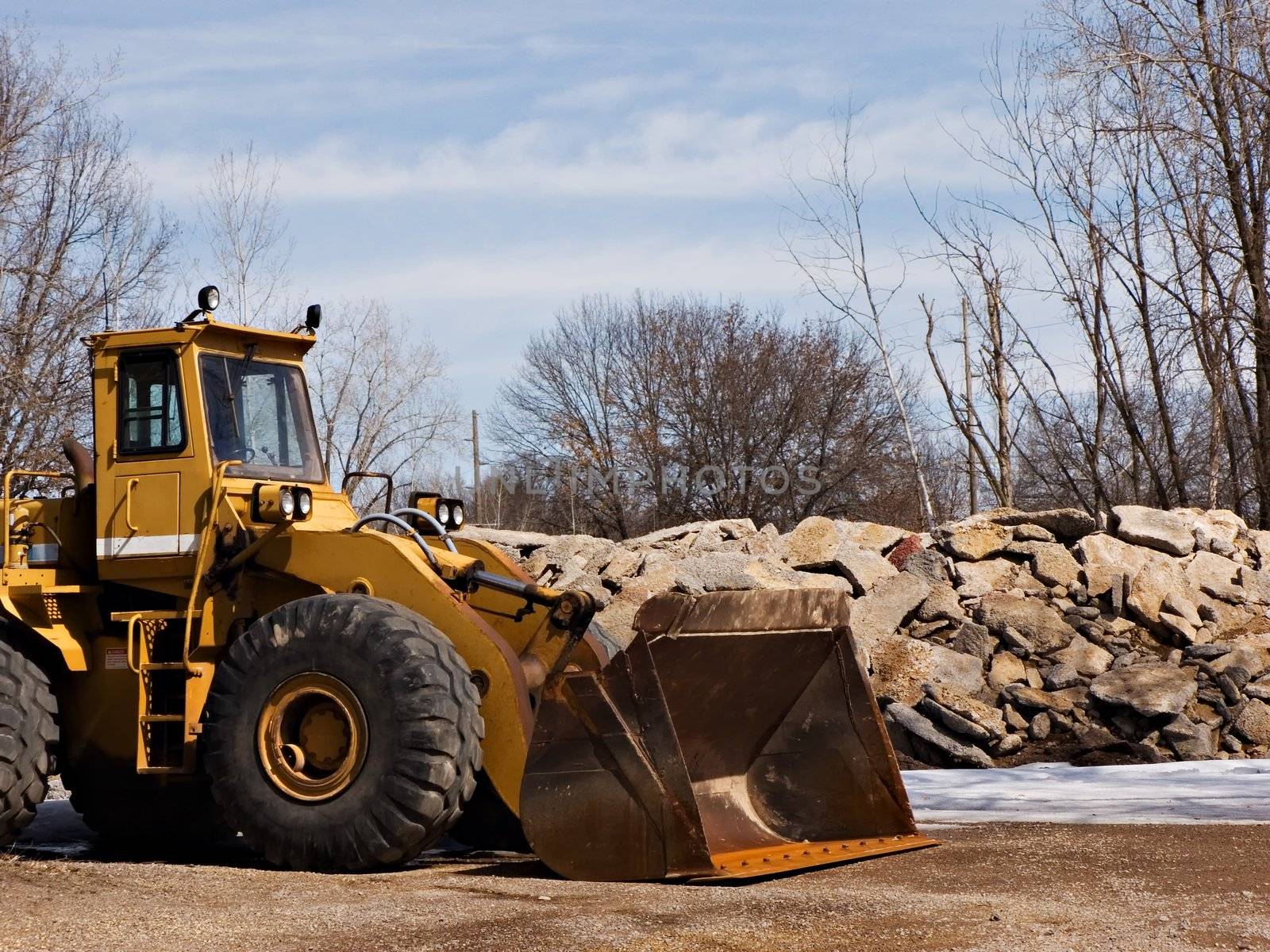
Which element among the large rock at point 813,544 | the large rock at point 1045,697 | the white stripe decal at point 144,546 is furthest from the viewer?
the large rock at point 813,544

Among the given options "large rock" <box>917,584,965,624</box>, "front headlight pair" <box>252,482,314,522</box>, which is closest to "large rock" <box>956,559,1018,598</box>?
"large rock" <box>917,584,965,624</box>

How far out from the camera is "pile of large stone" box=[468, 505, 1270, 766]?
1143 cm

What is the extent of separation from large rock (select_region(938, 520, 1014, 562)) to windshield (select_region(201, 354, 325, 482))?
27.8 ft

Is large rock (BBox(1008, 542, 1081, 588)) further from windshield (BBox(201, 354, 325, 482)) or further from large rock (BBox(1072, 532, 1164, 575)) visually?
windshield (BBox(201, 354, 325, 482))

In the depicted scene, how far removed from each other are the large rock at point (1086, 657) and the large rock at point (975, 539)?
1.85 metres

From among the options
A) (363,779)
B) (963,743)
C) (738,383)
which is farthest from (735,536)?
(738,383)

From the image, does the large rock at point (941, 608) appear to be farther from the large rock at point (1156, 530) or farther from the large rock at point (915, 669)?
the large rock at point (1156, 530)

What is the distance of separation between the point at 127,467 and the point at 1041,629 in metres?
8.76

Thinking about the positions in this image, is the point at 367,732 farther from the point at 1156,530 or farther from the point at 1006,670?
the point at 1156,530

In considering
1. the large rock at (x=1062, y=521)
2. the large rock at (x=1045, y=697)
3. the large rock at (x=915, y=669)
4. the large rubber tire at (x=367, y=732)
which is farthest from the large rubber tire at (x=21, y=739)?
the large rock at (x=1062, y=521)

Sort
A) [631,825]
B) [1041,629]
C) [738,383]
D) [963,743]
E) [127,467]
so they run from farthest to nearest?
[738,383] → [1041,629] → [963,743] → [127,467] → [631,825]

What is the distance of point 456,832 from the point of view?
25.1ft

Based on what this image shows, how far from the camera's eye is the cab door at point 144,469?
290 inches

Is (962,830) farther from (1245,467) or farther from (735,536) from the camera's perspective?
(1245,467)
